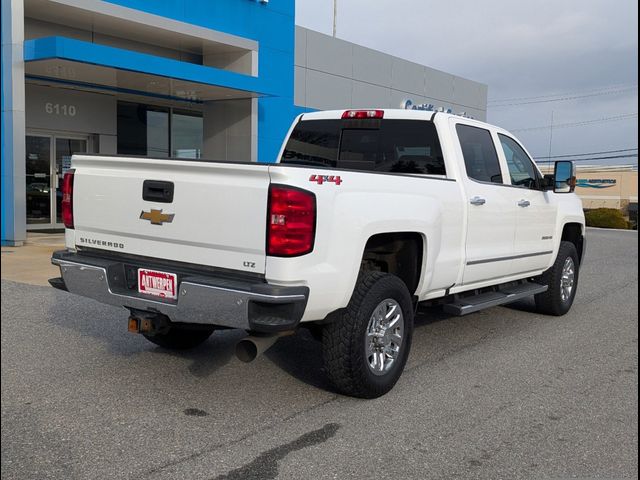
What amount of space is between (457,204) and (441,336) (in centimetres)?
174

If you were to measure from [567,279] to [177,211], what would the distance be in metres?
5.55

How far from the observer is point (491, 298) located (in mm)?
6391

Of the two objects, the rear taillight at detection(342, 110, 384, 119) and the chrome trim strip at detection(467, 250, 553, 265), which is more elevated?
the rear taillight at detection(342, 110, 384, 119)

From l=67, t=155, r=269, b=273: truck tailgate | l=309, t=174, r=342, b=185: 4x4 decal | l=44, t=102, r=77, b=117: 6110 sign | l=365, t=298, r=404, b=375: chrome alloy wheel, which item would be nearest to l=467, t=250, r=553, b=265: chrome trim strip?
l=365, t=298, r=404, b=375: chrome alloy wheel

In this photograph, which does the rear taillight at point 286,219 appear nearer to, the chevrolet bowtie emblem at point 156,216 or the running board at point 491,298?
the chevrolet bowtie emblem at point 156,216

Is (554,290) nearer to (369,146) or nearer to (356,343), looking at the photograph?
(369,146)

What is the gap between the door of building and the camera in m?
16.5

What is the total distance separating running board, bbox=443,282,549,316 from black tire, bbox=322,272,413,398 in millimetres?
1130

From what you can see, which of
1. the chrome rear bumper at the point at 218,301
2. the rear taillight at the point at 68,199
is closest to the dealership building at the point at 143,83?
the rear taillight at the point at 68,199

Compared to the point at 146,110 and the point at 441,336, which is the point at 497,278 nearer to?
the point at 441,336

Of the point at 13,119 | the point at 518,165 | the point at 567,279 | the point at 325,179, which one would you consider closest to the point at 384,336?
the point at 325,179

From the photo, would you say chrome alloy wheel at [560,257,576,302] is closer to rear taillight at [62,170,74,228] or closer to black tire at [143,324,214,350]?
black tire at [143,324,214,350]

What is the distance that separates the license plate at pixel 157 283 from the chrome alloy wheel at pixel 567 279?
5258mm

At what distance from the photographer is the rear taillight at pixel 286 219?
13.2ft
